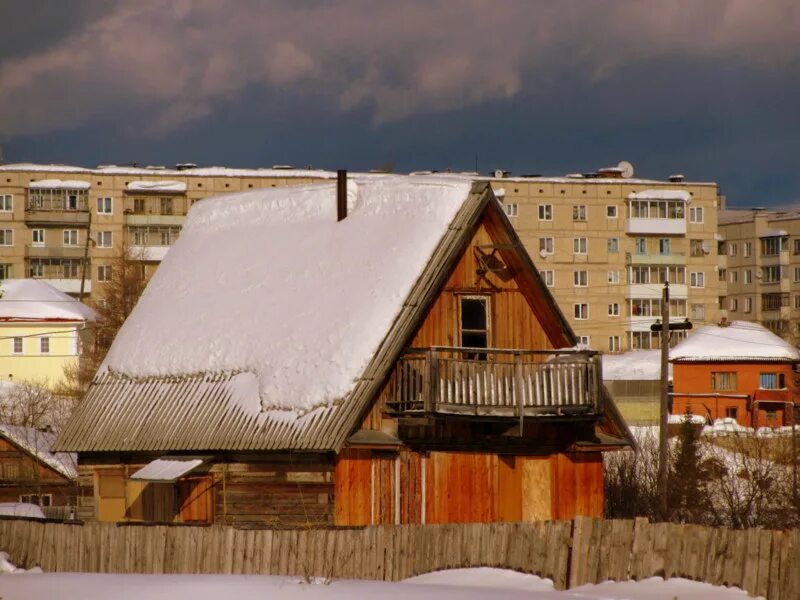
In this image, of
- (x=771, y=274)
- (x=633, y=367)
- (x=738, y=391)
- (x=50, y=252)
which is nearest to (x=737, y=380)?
(x=738, y=391)

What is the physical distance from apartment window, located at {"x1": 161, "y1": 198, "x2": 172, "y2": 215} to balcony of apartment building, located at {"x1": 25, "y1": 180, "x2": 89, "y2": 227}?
17.8ft

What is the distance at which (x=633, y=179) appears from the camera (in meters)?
120

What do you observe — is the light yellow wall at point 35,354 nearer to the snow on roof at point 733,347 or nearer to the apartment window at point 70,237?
the apartment window at point 70,237

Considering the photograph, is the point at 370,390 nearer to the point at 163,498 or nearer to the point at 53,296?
the point at 163,498

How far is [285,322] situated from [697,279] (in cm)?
9301

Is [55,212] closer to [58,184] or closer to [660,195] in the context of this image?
[58,184]

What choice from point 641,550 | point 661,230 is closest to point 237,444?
point 641,550

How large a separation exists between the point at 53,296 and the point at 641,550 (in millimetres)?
75514

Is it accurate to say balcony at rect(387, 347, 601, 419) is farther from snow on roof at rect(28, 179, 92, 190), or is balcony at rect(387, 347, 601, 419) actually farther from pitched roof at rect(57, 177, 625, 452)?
snow on roof at rect(28, 179, 92, 190)

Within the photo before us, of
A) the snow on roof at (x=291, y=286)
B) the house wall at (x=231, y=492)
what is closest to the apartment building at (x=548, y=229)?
the snow on roof at (x=291, y=286)

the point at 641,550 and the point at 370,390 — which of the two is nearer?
the point at 641,550

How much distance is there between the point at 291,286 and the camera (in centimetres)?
3453

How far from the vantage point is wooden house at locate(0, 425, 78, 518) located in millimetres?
56656

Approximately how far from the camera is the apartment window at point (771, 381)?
86438 millimetres
